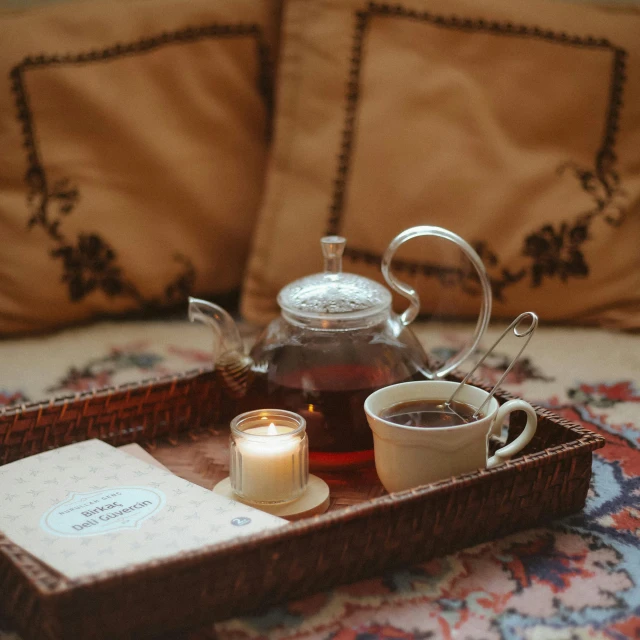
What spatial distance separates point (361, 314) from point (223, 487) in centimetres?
18

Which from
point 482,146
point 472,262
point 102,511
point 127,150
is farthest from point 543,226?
point 102,511

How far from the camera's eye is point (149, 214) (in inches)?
46.3

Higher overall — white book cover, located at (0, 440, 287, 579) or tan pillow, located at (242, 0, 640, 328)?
tan pillow, located at (242, 0, 640, 328)

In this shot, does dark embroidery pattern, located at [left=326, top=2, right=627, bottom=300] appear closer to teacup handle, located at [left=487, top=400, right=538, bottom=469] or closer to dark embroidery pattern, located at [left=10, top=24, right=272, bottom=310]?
dark embroidery pattern, located at [left=10, top=24, right=272, bottom=310]

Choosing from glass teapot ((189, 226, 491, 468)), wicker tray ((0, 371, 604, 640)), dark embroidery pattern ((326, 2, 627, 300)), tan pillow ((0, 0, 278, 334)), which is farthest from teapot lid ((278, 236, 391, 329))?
tan pillow ((0, 0, 278, 334))

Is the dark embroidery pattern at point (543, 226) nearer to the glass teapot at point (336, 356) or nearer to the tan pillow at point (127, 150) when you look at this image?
the tan pillow at point (127, 150)

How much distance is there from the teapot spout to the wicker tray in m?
0.05

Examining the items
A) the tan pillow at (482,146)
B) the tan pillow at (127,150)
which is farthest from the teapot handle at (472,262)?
the tan pillow at (127,150)

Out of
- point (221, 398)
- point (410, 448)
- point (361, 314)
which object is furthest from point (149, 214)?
point (410, 448)

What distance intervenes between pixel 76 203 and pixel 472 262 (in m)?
0.61

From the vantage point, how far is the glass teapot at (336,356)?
70cm

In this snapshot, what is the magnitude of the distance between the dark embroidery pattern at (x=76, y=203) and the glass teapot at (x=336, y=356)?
43 centimetres

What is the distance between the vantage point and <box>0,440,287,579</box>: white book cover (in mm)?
547

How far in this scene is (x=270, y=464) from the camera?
25.2 inches
